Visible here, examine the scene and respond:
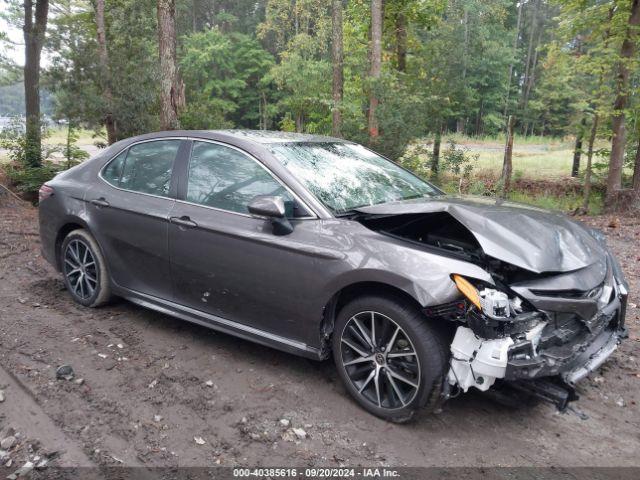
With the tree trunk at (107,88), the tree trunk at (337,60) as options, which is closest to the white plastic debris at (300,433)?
the tree trunk at (107,88)

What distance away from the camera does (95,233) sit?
15.5 ft

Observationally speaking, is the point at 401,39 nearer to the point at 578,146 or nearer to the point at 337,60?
the point at 337,60

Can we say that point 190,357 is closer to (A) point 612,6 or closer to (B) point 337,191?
(B) point 337,191

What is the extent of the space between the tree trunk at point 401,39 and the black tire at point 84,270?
16312mm

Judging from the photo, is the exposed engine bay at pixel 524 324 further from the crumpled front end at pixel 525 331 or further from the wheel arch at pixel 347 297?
the wheel arch at pixel 347 297

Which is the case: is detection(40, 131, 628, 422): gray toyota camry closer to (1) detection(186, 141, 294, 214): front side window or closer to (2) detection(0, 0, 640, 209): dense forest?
(1) detection(186, 141, 294, 214): front side window

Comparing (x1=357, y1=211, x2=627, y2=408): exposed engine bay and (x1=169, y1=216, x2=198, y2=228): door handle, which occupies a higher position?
(x1=169, y1=216, x2=198, y2=228): door handle

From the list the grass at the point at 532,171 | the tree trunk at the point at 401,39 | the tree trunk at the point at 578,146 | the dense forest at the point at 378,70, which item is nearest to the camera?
the dense forest at the point at 378,70

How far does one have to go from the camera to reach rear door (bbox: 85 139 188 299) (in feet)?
14.0

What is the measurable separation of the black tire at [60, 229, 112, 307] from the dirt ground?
0.37 metres

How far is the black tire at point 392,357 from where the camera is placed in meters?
3.02

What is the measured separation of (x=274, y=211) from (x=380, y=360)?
1152mm

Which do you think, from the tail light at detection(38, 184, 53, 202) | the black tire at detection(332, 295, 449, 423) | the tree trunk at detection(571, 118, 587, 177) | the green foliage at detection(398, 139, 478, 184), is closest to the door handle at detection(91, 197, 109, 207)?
the tail light at detection(38, 184, 53, 202)

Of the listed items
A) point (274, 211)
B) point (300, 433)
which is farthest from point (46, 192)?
point (300, 433)
